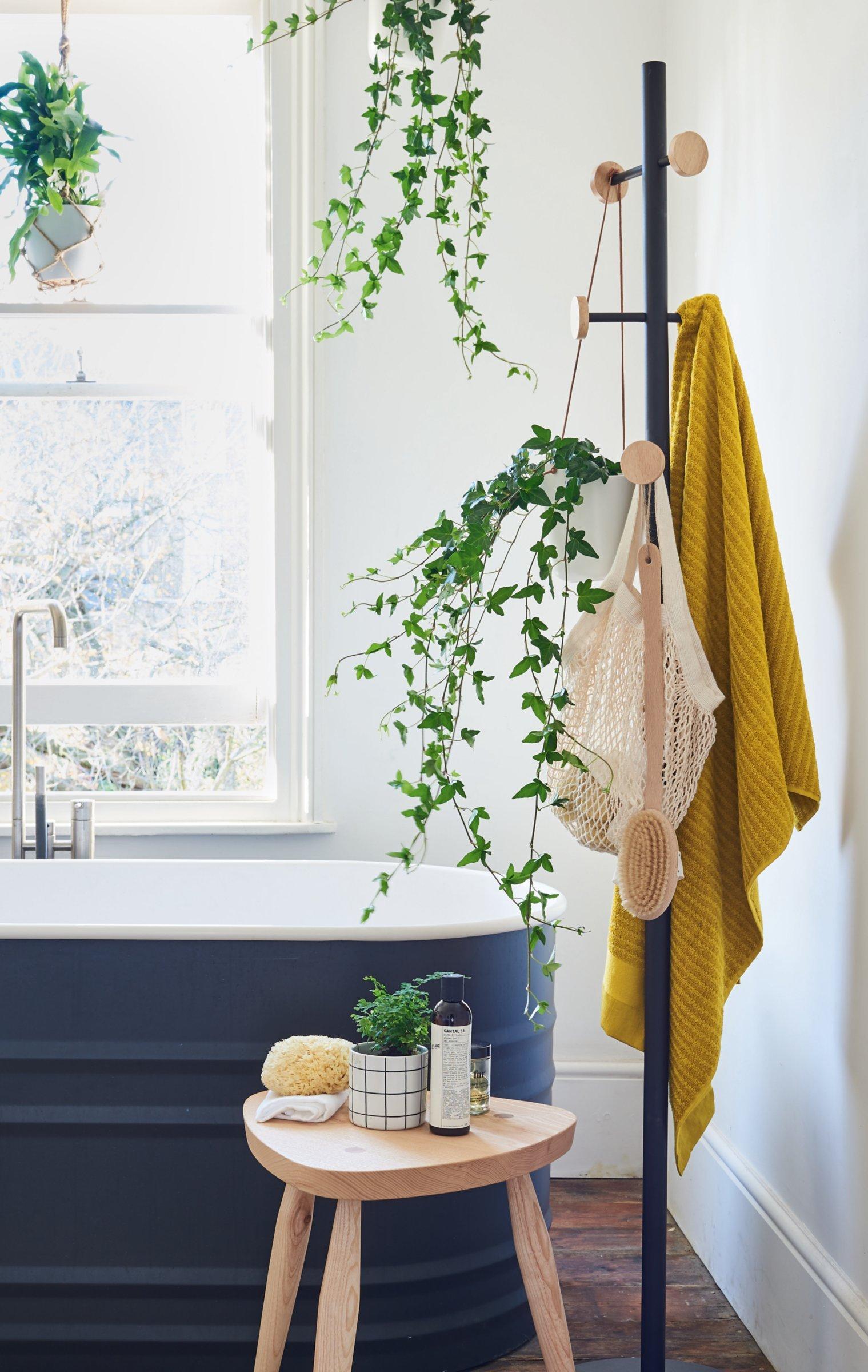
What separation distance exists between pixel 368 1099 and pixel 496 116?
2.17 meters

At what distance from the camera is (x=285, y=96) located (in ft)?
8.68

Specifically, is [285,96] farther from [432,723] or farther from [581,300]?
[432,723]

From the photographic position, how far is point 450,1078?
140 cm

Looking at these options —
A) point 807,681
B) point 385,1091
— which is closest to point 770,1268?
point 385,1091

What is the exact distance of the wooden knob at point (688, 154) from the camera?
4.69 ft

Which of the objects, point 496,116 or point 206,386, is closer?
point 496,116

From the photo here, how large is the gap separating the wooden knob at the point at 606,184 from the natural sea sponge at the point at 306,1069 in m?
1.17

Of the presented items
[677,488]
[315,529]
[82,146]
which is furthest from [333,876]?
[82,146]

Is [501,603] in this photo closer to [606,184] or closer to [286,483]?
[606,184]

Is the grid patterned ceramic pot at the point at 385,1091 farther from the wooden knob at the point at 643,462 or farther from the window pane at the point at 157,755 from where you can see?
the window pane at the point at 157,755

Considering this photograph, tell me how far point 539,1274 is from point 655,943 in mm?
420

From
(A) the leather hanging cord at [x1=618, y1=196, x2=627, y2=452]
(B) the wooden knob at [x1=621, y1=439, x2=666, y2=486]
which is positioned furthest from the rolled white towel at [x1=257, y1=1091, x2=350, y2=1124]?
(A) the leather hanging cord at [x1=618, y1=196, x2=627, y2=452]

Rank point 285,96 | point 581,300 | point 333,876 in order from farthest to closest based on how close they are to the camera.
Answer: point 285,96 → point 333,876 → point 581,300

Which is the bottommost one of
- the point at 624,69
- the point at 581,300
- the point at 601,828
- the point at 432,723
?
the point at 601,828
